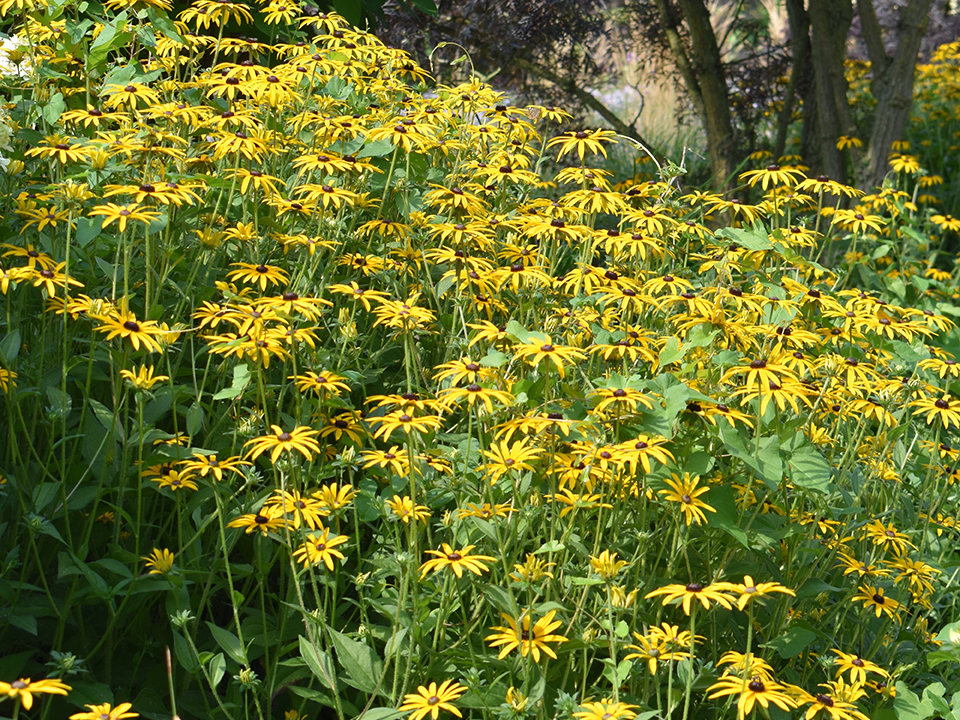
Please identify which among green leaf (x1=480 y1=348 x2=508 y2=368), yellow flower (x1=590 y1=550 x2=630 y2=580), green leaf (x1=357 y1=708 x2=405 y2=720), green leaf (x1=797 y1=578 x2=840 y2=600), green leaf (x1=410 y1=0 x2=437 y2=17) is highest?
green leaf (x1=410 y1=0 x2=437 y2=17)

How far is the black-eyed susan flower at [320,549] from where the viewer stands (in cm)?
180

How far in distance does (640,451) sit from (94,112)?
67.3 inches

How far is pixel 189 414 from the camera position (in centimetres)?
206

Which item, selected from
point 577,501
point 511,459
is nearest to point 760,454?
point 577,501

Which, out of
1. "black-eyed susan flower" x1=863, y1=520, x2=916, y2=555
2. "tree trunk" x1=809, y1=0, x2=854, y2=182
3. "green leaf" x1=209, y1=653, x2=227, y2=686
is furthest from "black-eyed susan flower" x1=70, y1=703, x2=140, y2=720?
"tree trunk" x1=809, y1=0, x2=854, y2=182

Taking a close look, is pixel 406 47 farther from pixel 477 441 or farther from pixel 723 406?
pixel 723 406

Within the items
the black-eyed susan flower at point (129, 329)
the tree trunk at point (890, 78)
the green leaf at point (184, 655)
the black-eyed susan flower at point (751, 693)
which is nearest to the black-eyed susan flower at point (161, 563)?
the green leaf at point (184, 655)

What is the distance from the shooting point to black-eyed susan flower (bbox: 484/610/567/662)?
171cm

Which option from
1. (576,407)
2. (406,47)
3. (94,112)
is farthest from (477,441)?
(406,47)

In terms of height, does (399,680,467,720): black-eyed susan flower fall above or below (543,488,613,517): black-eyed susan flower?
below

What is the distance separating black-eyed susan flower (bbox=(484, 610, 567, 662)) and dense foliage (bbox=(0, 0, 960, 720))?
0.01 meters

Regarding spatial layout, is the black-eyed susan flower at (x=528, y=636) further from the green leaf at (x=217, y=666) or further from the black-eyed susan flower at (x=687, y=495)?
the green leaf at (x=217, y=666)

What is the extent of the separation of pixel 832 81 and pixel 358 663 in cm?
577

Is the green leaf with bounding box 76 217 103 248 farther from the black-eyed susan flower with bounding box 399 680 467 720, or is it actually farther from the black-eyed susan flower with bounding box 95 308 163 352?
the black-eyed susan flower with bounding box 399 680 467 720
